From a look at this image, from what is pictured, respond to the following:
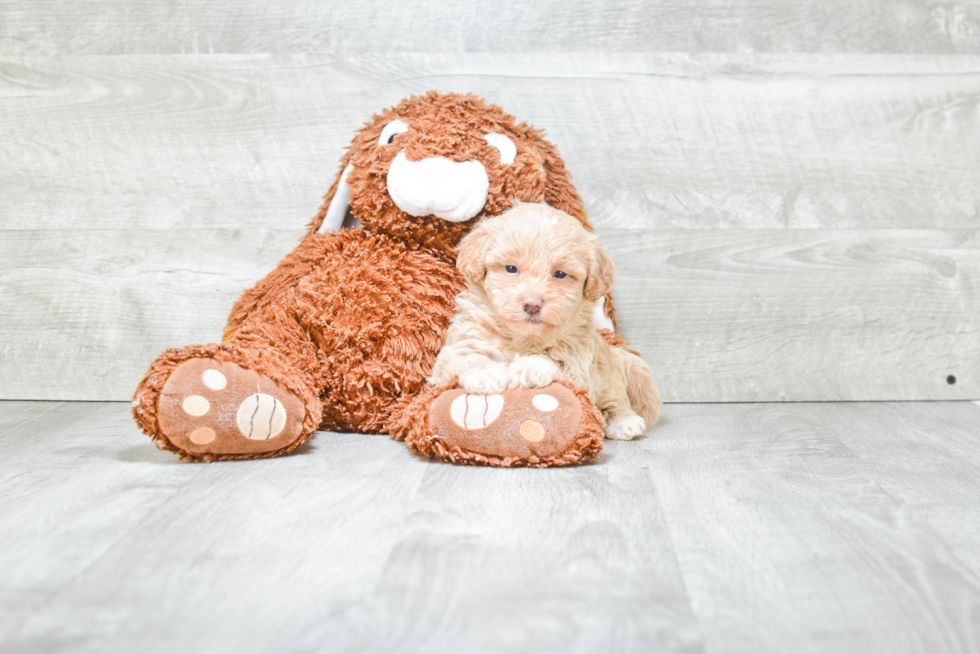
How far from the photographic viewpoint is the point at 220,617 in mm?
592

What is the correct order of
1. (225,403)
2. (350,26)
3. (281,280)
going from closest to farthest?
(225,403) → (281,280) → (350,26)

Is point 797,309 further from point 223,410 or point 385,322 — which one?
point 223,410

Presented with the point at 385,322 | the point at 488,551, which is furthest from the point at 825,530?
the point at 385,322

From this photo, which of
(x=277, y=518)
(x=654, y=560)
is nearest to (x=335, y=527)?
(x=277, y=518)

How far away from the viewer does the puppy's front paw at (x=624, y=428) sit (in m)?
1.12

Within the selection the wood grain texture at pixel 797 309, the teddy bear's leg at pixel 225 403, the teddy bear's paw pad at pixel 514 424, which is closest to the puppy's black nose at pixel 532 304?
the teddy bear's paw pad at pixel 514 424

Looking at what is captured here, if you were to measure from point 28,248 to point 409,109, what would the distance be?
78 centimetres

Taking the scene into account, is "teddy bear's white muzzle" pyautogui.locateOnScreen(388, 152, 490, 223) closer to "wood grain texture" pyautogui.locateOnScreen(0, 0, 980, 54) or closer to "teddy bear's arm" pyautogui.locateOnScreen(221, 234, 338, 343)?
"teddy bear's arm" pyautogui.locateOnScreen(221, 234, 338, 343)

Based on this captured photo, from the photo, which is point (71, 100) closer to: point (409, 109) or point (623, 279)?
point (409, 109)

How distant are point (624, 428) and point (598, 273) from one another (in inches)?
9.6

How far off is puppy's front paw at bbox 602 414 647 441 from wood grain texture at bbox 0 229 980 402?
1.10 ft

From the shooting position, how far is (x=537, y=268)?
3.27 feet

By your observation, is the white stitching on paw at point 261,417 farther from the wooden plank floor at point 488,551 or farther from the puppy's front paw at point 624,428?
the puppy's front paw at point 624,428

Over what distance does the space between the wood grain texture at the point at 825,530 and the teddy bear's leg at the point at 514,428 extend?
0.11 metres
